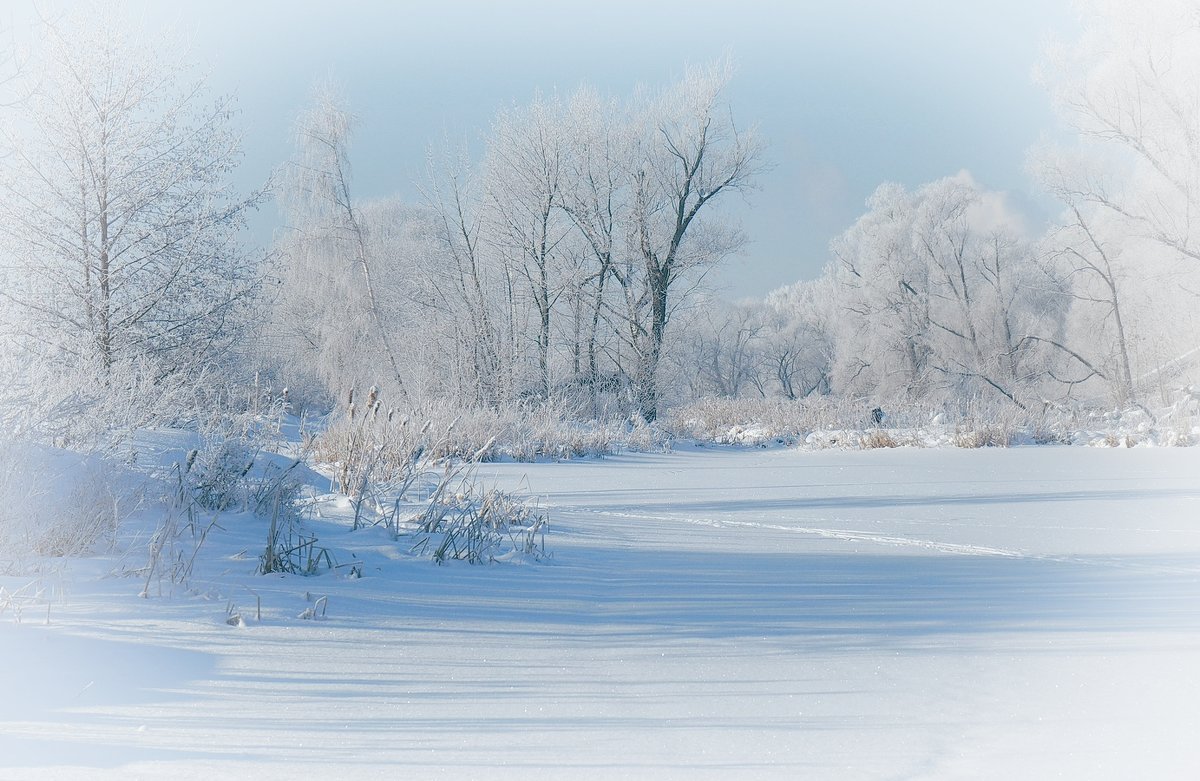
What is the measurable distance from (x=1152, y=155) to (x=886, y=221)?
1495cm

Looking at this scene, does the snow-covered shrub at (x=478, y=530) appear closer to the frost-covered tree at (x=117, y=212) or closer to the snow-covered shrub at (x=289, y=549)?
the snow-covered shrub at (x=289, y=549)

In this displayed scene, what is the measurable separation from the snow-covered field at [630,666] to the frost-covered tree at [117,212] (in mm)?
7397

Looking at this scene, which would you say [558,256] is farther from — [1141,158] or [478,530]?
[478,530]

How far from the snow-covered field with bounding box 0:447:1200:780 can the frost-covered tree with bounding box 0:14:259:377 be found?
740cm

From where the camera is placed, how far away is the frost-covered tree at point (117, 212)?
972cm

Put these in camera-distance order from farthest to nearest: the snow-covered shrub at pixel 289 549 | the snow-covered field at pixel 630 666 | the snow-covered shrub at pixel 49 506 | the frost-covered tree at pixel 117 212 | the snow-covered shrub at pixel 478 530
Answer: the frost-covered tree at pixel 117 212
the snow-covered shrub at pixel 478 530
the snow-covered shrub at pixel 289 549
the snow-covered shrub at pixel 49 506
the snow-covered field at pixel 630 666

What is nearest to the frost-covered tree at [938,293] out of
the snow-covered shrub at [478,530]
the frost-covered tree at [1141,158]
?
the frost-covered tree at [1141,158]

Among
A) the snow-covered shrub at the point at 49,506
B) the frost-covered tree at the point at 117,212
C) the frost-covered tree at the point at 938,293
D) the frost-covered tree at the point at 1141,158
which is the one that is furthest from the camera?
the frost-covered tree at the point at 938,293

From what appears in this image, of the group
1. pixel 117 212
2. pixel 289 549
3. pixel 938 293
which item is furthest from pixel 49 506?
pixel 938 293

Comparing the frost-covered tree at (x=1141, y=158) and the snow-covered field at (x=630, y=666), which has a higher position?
the frost-covered tree at (x=1141, y=158)

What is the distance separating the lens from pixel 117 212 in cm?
1016

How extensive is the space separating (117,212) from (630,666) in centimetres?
993

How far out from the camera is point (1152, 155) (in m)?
17.7

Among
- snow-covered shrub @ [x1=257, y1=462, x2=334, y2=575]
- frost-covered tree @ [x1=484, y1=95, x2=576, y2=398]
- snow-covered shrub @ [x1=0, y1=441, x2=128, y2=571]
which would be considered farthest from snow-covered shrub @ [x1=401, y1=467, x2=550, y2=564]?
frost-covered tree @ [x1=484, y1=95, x2=576, y2=398]
